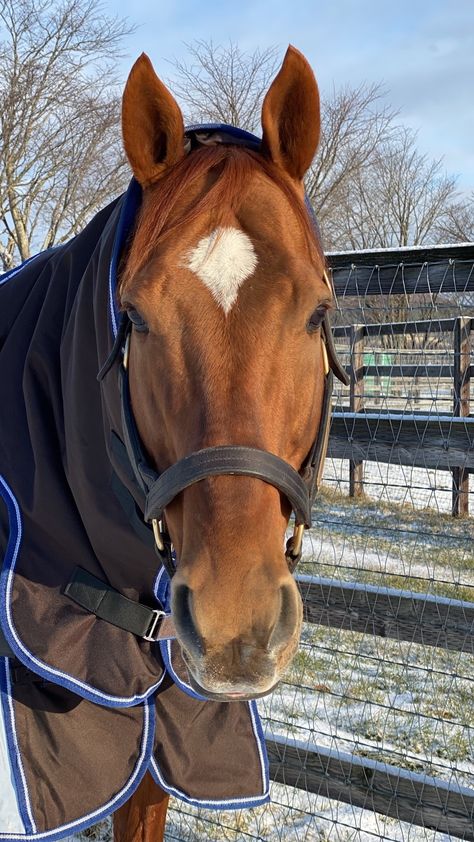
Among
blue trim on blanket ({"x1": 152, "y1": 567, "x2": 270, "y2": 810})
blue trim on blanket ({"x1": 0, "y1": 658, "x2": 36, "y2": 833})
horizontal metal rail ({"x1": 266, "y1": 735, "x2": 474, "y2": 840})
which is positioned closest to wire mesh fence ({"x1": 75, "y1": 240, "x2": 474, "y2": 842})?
horizontal metal rail ({"x1": 266, "y1": 735, "x2": 474, "y2": 840})

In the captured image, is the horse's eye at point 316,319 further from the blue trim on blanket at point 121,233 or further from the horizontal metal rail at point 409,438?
the horizontal metal rail at point 409,438

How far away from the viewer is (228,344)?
135 centimetres

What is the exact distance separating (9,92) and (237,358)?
1139 cm

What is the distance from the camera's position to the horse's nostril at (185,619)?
1.21 m

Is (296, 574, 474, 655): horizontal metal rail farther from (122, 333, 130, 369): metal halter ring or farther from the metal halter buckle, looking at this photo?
(122, 333, 130, 369): metal halter ring

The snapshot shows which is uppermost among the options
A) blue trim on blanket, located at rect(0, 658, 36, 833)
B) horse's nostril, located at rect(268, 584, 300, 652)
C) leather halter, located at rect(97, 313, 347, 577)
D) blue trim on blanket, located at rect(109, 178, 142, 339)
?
blue trim on blanket, located at rect(109, 178, 142, 339)

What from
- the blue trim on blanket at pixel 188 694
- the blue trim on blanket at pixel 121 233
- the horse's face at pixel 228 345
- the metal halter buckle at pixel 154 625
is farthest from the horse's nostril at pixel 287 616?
the blue trim on blanket at pixel 121 233

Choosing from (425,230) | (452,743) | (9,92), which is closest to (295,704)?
(452,743)

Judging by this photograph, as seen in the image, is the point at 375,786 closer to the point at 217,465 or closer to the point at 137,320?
the point at 217,465

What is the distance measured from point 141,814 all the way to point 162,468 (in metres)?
1.28

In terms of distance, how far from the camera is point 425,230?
2686 cm

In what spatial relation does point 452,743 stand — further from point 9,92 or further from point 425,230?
point 425,230

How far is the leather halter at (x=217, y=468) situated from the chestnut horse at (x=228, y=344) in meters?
0.02

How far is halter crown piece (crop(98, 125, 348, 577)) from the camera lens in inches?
49.7
